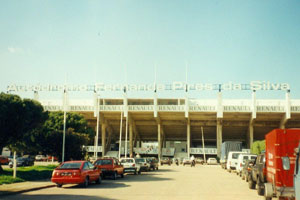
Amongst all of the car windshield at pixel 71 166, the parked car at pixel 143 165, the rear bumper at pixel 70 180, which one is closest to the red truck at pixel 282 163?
the rear bumper at pixel 70 180

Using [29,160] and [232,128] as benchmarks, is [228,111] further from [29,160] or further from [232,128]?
[29,160]

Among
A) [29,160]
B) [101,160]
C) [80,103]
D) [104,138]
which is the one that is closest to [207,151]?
[104,138]

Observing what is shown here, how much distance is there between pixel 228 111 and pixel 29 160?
35655mm

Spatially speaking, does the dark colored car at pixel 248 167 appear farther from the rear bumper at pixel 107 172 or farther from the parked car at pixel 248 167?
the rear bumper at pixel 107 172

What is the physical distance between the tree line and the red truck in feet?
54.5

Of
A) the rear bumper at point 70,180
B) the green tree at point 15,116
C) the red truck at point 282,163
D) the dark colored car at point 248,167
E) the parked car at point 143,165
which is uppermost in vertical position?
the green tree at point 15,116

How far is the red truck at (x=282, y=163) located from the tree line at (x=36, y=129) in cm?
1662

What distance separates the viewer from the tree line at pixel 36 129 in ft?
75.3

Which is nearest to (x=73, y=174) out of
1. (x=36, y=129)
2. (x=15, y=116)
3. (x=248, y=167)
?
(x=15, y=116)

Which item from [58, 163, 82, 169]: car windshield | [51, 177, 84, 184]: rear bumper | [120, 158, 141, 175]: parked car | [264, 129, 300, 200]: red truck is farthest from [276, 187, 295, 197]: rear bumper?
[120, 158, 141, 175]: parked car

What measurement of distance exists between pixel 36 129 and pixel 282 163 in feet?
84.9

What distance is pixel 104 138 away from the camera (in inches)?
2926

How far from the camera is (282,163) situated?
10414mm

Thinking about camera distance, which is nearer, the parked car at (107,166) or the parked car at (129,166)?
the parked car at (107,166)
